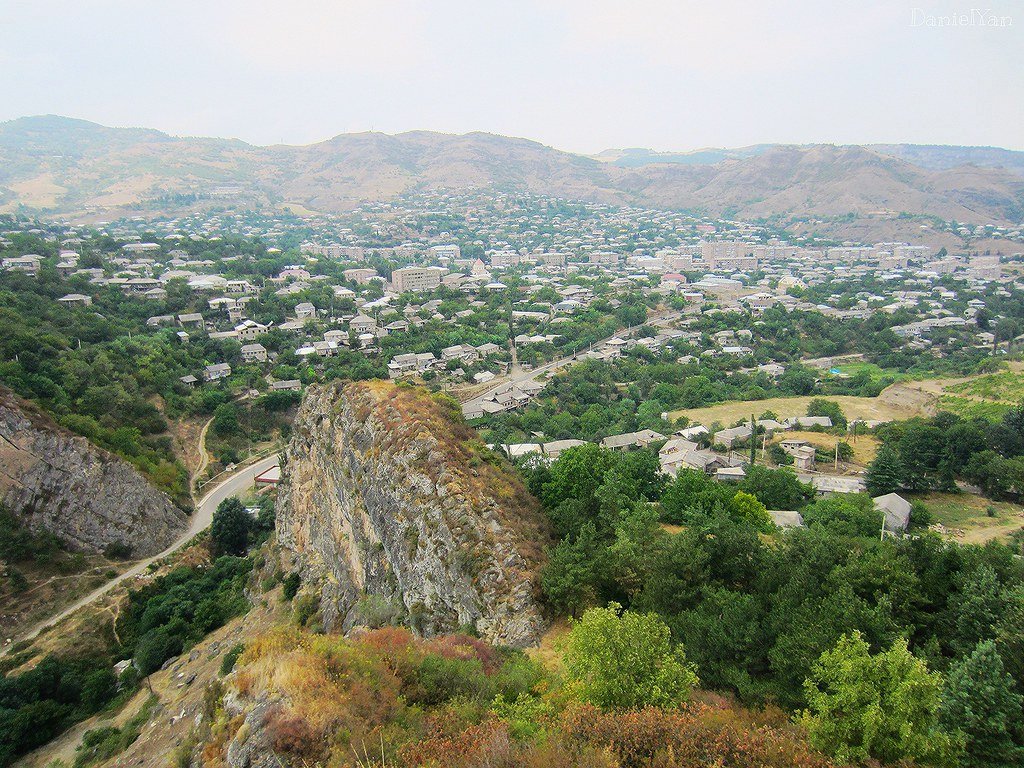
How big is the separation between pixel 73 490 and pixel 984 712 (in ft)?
90.6

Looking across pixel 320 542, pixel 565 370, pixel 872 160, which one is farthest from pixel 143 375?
pixel 872 160

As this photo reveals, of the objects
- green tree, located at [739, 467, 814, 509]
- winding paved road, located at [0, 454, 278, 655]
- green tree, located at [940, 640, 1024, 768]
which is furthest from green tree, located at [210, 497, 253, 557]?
green tree, located at [940, 640, 1024, 768]

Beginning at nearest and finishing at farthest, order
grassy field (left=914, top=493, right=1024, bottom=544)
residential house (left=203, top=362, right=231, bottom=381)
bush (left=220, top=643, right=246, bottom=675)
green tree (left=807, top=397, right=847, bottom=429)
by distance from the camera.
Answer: bush (left=220, top=643, right=246, bottom=675) < grassy field (left=914, top=493, right=1024, bottom=544) < green tree (left=807, top=397, right=847, bottom=429) < residential house (left=203, top=362, right=231, bottom=381)

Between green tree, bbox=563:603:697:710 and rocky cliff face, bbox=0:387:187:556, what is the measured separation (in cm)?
2259

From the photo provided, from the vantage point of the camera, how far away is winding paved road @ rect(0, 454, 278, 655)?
19594 millimetres

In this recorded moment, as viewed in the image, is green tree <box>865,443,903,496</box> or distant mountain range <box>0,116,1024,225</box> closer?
green tree <box>865,443,903,496</box>

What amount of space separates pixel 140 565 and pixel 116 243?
4150 centimetres

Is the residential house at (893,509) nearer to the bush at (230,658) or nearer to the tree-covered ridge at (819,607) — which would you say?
the tree-covered ridge at (819,607)

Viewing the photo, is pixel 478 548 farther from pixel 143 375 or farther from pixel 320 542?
pixel 143 375

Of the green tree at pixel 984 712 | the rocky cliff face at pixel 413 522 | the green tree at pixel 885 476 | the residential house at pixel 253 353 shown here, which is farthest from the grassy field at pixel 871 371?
the residential house at pixel 253 353

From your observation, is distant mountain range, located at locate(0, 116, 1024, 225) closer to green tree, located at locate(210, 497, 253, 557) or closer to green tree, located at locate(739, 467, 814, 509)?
green tree, located at locate(210, 497, 253, 557)

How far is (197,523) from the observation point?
2486 centimetres

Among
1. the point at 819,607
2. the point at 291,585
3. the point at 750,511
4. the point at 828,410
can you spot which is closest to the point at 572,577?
the point at 819,607

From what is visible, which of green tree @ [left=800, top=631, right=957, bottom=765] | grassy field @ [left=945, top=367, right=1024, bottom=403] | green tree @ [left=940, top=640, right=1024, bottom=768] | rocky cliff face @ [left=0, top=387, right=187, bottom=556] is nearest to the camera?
green tree @ [left=800, top=631, right=957, bottom=765]
